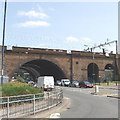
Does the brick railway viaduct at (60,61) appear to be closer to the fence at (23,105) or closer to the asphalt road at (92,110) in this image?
the asphalt road at (92,110)

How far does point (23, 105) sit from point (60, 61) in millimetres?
52000

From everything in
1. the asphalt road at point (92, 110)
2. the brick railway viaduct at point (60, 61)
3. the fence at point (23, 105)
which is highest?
the brick railway viaduct at point (60, 61)

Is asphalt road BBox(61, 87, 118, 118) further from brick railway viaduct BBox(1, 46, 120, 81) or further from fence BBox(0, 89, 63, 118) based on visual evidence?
brick railway viaduct BBox(1, 46, 120, 81)

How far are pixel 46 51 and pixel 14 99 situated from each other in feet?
164

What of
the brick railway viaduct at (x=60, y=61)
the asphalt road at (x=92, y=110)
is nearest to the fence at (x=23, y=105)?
the asphalt road at (x=92, y=110)

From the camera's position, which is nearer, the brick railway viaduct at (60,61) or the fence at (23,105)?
the fence at (23,105)

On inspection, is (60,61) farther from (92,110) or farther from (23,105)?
(23,105)

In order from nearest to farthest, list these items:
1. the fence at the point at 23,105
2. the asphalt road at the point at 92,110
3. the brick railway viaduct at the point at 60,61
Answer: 1. the fence at the point at 23,105
2. the asphalt road at the point at 92,110
3. the brick railway viaduct at the point at 60,61

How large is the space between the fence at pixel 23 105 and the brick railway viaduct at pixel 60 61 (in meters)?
43.7

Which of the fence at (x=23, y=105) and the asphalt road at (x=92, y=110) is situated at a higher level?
the fence at (x=23, y=105)

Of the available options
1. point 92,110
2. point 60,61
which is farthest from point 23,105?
point 60,61

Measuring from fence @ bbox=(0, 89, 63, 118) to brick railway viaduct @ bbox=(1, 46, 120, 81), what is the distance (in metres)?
43.7

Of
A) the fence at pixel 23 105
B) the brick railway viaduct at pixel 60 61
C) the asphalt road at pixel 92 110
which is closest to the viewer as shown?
the fence at pixel 23 105

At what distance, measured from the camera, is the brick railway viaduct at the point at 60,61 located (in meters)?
57.5
